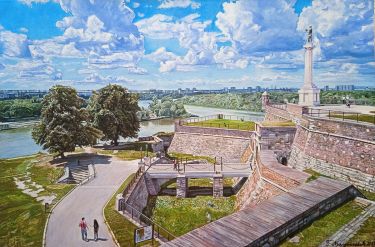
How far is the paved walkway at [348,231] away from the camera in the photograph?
8906mm

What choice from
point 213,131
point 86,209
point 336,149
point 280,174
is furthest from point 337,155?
point 213,131

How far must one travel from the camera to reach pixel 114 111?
3541 centimetres

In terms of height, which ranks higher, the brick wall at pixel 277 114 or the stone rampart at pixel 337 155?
the brick wall at pixel 277 114

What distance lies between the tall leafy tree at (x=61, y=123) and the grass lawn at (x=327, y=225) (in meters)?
21.8

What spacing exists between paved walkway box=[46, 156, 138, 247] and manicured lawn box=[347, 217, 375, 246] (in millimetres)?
8579

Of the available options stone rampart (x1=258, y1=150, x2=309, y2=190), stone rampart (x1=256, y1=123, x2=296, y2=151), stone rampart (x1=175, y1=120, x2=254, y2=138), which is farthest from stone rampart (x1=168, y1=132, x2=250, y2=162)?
stone rampart (x1=258, y1=150, x2=309, y2=190)

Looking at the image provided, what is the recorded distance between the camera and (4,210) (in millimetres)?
17641

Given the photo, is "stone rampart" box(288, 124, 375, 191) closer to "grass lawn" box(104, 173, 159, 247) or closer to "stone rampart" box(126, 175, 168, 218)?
"stone rampart" box(126, 175, 168, 218)

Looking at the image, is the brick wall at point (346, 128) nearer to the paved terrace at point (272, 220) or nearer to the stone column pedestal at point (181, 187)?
the paved terrace at point (272, 220)

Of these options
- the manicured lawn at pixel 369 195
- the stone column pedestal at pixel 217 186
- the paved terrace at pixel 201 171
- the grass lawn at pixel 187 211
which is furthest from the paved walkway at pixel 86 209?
the manicured lawn at pixel 369 195

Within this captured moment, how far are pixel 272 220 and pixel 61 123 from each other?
2289cm

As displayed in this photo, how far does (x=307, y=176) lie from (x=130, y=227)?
8194 mm

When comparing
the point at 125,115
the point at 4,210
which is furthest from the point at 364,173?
the point at 125,115

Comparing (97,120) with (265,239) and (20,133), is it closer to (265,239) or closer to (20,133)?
(265,239)
